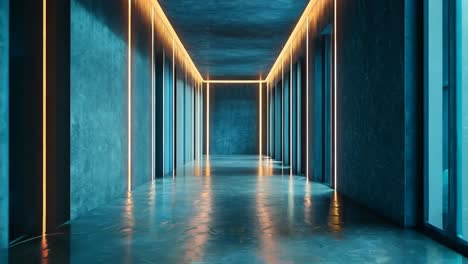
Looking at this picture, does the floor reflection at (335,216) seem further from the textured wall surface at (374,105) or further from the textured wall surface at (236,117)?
the textured wall surface at (236,117)

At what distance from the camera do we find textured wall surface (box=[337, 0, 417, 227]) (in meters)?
5.36

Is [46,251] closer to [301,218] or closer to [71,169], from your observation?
[71,169]

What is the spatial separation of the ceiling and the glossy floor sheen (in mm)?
4233

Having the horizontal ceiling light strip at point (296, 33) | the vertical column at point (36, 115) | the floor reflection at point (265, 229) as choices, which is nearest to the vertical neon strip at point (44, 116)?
the vertical column at point (36, 115)

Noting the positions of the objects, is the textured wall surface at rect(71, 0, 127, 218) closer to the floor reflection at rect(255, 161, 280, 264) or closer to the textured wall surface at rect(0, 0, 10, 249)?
the textured wall surface at rect(0, 0, 10, 249)

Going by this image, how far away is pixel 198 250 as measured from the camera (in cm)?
418

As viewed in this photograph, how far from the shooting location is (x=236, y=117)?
24484 mm

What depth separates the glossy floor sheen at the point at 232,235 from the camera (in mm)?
3971

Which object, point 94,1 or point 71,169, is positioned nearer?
point 71,169

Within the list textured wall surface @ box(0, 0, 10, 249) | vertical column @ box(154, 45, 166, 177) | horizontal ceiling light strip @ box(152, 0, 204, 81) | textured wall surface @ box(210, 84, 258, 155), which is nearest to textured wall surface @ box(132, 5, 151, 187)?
horizontal ceiling light strip @ box(152, 0, 204, 81)

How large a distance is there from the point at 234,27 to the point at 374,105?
256 inches

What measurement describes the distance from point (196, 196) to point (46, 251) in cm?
393

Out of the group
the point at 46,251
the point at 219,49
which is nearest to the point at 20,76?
the point at 46,251

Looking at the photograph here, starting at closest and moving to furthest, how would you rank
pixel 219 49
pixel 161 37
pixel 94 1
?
pixel 94 1 < pixel 161 37 < pixel 219 49
